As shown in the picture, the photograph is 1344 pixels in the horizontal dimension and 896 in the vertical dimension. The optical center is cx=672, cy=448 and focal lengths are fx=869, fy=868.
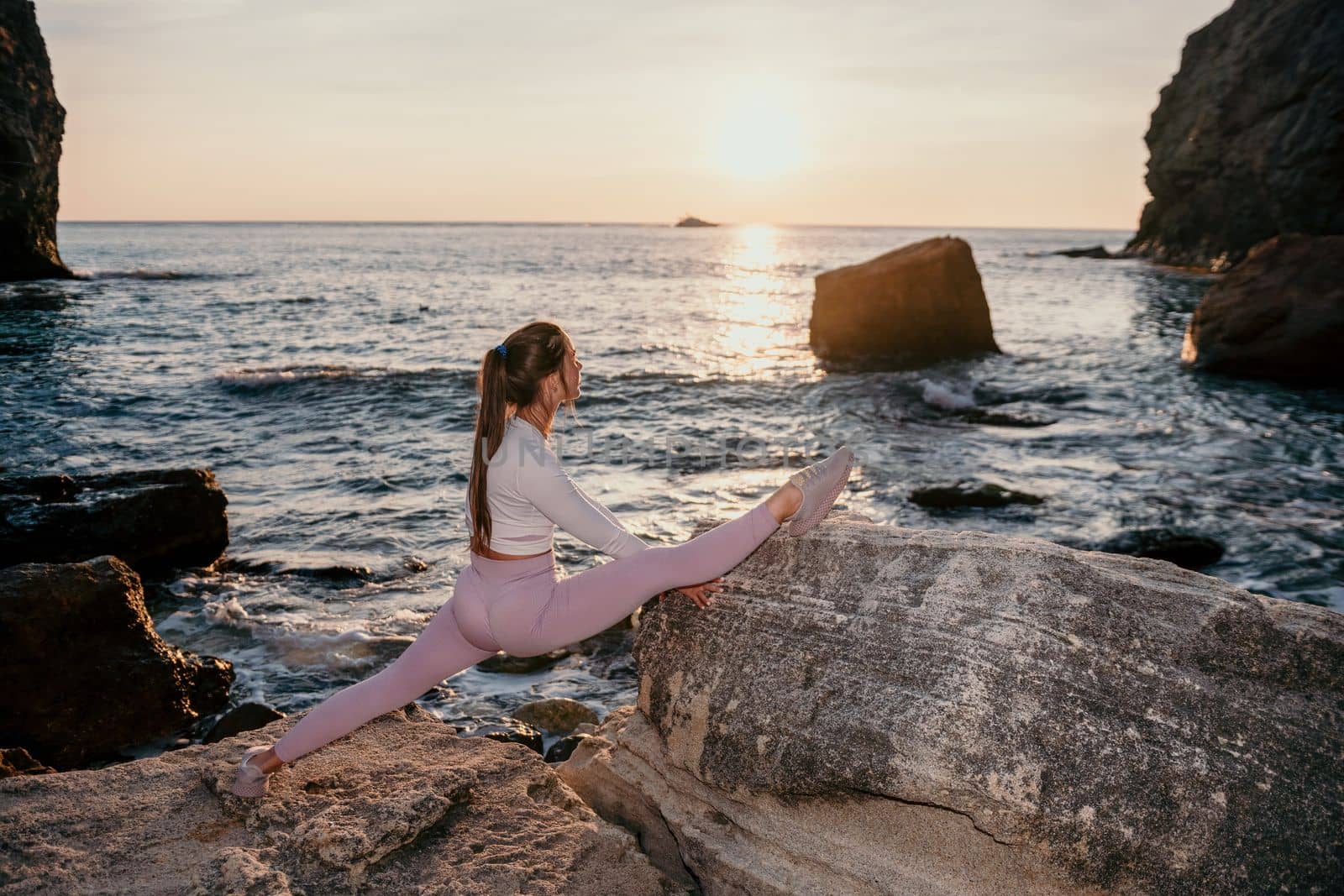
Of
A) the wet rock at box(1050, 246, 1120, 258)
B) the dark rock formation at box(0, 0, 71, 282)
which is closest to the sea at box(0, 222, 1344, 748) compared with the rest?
the dark rock formation at box(0, 0, 71, 282)

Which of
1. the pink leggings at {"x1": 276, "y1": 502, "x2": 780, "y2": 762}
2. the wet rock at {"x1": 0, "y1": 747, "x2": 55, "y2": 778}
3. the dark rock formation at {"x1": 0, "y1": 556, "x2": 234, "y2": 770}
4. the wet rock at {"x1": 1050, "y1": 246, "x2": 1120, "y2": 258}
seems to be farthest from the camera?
the wet rock at {"x1": 1050, "y1": 246, "x2": 1120, "y2": 258}

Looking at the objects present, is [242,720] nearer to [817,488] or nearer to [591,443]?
[817,488]

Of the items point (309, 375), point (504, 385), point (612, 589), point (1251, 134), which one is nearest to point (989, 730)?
point (612, 589)

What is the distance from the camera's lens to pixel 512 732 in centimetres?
523

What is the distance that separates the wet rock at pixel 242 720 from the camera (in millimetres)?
5105

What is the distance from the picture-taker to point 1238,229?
143 feet

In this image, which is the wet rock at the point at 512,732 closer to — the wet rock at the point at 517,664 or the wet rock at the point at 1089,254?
the wet rock at the point at 517,664

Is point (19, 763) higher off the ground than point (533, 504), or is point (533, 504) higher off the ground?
point (533, 504)

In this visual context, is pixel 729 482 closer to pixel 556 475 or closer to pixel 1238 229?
pixel 556 475

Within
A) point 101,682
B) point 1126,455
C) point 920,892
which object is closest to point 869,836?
point 920,892

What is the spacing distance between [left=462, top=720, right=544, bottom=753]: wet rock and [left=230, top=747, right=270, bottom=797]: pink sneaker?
183 cm

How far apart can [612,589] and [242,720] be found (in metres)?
2.96

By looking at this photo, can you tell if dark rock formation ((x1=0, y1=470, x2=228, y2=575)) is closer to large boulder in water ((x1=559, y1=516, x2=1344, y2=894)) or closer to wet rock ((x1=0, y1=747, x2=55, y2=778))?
wet rock ((x1=0, y1=747, x2=55, y2=778))

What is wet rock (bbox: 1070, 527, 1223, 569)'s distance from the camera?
26.1 feet
